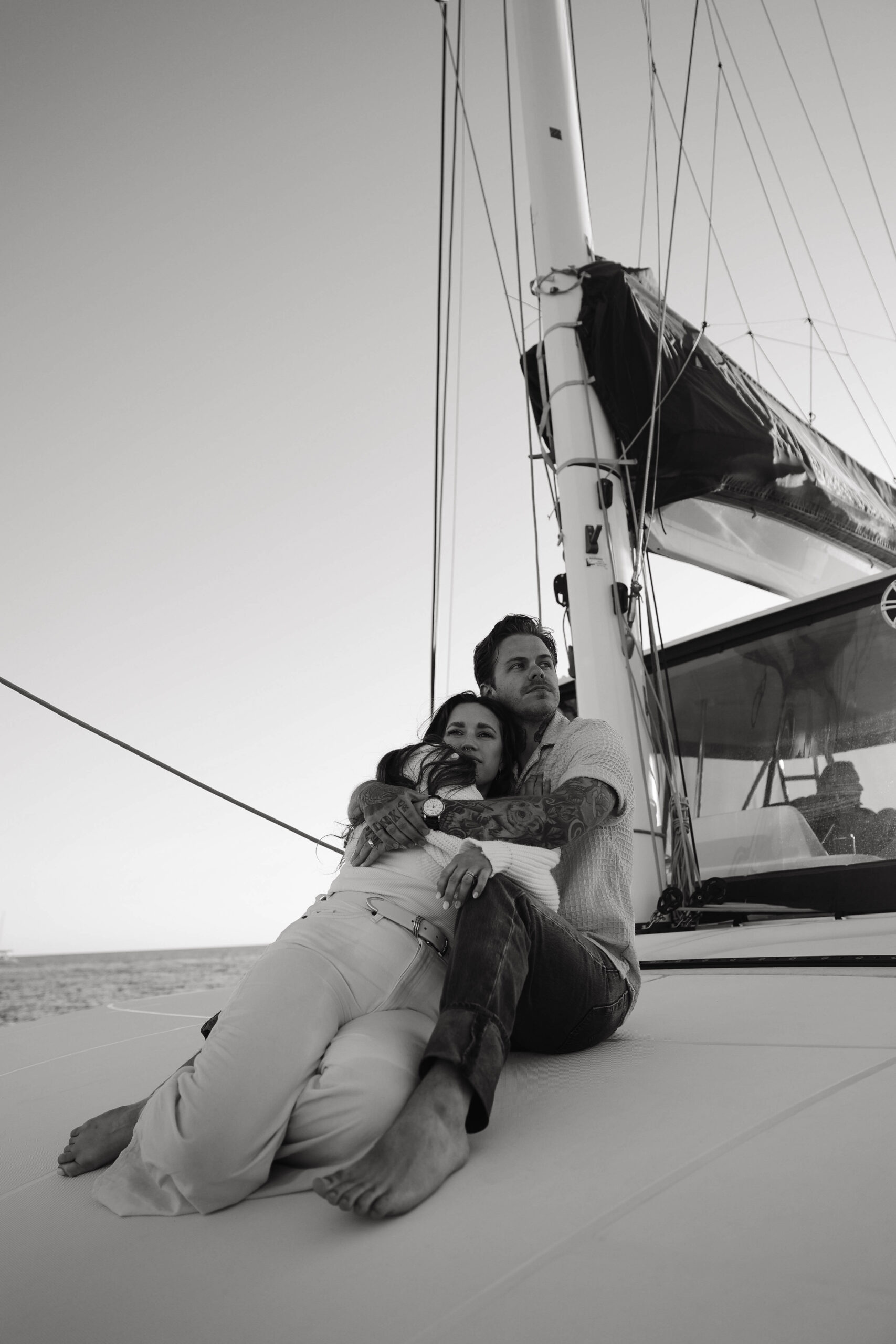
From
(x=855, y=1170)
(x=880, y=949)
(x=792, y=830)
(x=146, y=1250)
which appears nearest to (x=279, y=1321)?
(x=146, y=1250)

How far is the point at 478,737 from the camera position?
6.00ft

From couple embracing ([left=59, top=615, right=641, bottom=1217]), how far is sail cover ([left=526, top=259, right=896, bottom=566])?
206 cm

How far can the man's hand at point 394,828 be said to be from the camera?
5.15ft

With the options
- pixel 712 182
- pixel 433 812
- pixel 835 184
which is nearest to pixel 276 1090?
pixel 433 812

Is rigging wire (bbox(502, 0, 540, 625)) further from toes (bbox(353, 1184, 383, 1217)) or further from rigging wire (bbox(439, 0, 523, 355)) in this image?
toes (bbox(353, 1184, 383, 1217))

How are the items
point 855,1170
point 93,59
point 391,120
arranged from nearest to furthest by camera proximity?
1. point 855,1170
2. point 93,59
3. point 391,120

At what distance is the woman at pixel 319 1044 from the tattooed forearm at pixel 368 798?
8 cm

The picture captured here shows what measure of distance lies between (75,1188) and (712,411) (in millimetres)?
3347

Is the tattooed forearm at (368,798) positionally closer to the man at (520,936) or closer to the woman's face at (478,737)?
the man at (520,936)

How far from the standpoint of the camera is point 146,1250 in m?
1.02

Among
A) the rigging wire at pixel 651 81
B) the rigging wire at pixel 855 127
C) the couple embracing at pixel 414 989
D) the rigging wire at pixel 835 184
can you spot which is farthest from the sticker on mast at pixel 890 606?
the rigging wire at pixel 855 127

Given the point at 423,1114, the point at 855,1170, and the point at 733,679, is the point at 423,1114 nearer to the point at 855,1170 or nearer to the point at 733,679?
the point at 855,1170

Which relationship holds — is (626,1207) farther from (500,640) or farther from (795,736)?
(795,736)

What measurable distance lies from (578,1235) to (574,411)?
3.33 m
